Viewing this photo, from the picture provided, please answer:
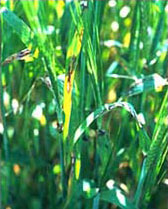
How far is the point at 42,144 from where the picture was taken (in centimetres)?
96

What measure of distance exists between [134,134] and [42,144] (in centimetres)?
21

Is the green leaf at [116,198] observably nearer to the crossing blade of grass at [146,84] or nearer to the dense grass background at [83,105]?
the dense grass background at [83,105]

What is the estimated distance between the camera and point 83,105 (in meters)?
0.73

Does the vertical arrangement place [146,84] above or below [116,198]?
above

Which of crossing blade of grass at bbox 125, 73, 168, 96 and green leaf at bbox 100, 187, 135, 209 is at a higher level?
crossing blade of grass at bbox 125, 73, 168, 96

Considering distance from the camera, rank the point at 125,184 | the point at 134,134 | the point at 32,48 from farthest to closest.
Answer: the point at 125,184
the point at 134,134
the point at 32,48

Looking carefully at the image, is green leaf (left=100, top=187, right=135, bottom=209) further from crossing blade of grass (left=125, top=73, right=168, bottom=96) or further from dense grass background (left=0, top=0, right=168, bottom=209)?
crossing blade of grass (left=125, top=73, right=168, bottom=96)

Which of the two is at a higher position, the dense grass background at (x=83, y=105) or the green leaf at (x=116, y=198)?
the dense grass background at (x=83, y=105)

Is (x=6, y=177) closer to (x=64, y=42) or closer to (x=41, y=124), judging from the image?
(x=41, y=124)

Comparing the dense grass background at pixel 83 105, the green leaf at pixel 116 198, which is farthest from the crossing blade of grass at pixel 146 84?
the green leaf at pixel 116 198

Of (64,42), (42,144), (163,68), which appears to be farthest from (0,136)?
(163,68)

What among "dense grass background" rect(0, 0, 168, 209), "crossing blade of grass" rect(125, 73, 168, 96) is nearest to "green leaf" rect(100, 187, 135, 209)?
"dense grass background" rect(0, 0, 168, 209)

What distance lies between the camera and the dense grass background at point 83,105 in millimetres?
670

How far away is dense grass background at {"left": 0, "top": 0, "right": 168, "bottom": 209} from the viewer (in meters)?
0.67
